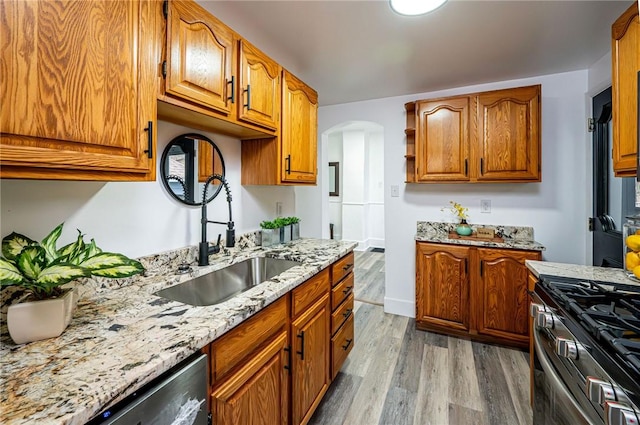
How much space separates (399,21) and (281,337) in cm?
186

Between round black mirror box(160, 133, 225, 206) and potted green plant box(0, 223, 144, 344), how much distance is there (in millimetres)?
695

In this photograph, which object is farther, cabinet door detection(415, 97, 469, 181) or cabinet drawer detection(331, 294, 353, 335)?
cabinet door detection(415, 97, 469, 181)

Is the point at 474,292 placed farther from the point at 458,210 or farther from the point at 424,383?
the point at 424,383

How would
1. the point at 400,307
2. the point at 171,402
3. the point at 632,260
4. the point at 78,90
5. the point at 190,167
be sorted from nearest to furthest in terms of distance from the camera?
the point at 171,402
the point at 78,90
the point at 632,260
the point at 190,167
the point at 400,307

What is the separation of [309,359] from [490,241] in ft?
6.10

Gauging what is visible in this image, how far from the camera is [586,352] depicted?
2.84ft

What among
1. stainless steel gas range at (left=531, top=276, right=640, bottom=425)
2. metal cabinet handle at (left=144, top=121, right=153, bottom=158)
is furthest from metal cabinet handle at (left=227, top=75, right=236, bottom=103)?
stainless steel gas range at (left=531, top=276, right=640, bottom=425)

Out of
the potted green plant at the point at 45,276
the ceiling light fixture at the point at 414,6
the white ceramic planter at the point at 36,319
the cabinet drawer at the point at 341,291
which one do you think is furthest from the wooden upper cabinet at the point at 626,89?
the white ceramic planter at the point at 36,319

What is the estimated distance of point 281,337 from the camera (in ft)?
4.08

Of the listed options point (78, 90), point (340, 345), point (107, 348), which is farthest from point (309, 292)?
point (78, 90)

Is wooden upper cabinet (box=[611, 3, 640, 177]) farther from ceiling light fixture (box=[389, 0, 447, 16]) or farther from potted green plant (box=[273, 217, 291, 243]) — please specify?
potted green plant (box=[273, 217, 291, 243])

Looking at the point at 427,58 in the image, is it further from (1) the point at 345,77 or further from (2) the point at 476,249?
(2) the point at 476,249

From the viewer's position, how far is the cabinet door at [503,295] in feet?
7.29

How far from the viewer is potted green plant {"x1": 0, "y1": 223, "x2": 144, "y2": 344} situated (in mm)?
732
